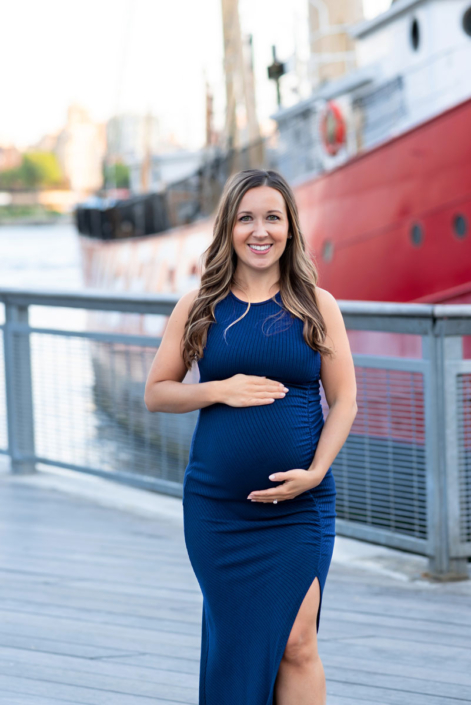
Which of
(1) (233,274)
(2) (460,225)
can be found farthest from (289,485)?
(2) (460,225)

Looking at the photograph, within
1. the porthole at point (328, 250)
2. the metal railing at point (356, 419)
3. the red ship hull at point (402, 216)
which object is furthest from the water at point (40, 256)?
the metal railing at point (356, 419)

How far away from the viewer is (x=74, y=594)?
3.94 meters

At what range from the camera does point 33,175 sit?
13788cm

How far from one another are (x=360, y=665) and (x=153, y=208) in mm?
17480

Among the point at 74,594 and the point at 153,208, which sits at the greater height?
the point at 153,208

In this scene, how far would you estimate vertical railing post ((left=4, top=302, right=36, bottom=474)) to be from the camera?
5977 mm

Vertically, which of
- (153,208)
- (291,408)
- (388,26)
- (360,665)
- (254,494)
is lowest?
(360,665)

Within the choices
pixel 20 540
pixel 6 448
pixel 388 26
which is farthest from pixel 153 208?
pixel 20 540

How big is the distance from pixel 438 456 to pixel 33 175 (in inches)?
5507

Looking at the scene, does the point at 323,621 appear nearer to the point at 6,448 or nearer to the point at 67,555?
the point at 67,555

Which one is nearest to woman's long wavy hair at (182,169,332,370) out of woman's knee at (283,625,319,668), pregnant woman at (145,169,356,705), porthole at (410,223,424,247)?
pregnant woman at (145,169,356,705)

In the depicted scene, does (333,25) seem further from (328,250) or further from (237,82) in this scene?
(328,250)

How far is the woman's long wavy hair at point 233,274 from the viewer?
2.27 m

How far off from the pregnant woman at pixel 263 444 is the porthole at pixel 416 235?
6.51 m
